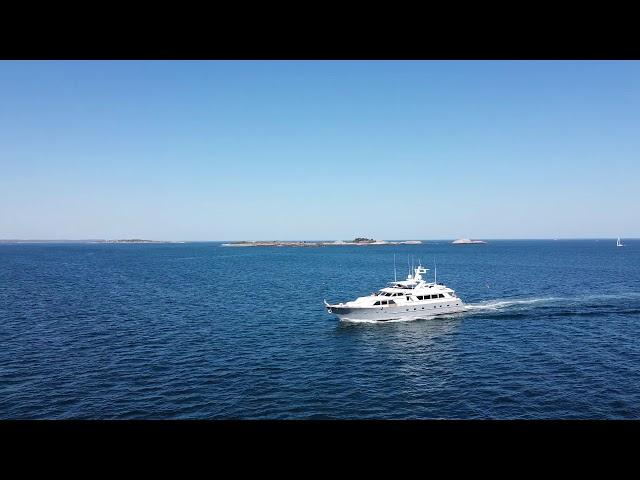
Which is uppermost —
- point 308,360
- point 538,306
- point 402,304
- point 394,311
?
point 402,304

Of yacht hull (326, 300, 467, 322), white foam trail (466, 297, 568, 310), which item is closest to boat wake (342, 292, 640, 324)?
white foam trail (466, 297, 568, 310)

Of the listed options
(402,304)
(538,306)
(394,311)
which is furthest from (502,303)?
(394,311)

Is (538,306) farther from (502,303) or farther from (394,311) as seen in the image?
(394,311)

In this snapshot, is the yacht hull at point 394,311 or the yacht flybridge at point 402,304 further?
the yacht flybridge at point 402,304

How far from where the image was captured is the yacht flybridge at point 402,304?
42.9 metres

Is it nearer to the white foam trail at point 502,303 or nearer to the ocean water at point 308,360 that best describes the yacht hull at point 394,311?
the ocean water at point 308,360

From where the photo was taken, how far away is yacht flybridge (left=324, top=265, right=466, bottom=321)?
42.9m

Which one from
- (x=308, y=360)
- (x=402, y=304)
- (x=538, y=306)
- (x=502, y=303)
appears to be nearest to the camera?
(x=308, y=360)

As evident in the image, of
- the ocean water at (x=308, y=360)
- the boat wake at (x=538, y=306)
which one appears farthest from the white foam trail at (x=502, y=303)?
the ocean water at (x=308, y=360)

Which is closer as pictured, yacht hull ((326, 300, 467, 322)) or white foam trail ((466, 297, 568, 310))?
yacht hull ((326, 300, 467, 322))

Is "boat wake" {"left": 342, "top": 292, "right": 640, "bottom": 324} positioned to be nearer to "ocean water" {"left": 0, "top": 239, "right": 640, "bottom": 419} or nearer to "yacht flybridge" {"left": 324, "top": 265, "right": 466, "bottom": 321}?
"ocean water" {"left": 0, "top": 239, "right": 640, "bottom": 419}

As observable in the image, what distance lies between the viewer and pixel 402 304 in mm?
44531
